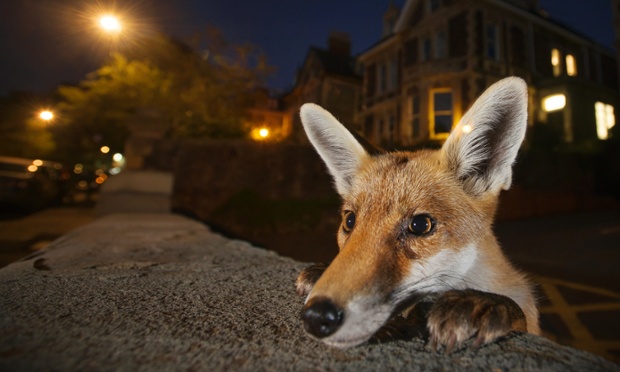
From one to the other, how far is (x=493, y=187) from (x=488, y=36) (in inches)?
739

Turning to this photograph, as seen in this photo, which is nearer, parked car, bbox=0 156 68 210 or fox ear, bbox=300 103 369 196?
fox ear, bbox=300 103 369 196

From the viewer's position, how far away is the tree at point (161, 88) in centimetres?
1507

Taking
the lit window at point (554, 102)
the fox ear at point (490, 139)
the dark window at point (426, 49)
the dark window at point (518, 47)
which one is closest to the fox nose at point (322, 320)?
the fox ear at point (490, 139)

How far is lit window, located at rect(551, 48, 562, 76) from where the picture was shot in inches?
715

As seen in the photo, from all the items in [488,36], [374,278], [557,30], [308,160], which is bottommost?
[374,278]

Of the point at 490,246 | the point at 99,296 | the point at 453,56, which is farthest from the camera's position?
the point at 453,56

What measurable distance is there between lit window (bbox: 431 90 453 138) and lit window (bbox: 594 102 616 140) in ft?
28.4

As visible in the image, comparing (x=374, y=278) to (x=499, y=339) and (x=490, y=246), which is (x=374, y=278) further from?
(x=490, y=246)

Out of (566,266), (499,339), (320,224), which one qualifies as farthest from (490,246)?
(320,224)

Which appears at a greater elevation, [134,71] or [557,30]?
[557,30]

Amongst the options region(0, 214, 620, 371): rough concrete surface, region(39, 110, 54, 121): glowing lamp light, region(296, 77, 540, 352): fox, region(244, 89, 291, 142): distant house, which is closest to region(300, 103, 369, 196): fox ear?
region(296, 77, 540, 352): fox

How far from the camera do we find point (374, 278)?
1326 millimetres

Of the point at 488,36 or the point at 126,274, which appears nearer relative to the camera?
the point at 126,274

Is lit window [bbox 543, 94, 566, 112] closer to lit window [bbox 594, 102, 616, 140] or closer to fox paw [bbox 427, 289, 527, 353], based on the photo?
lit window [bbox 594, 102, 616, 140]
